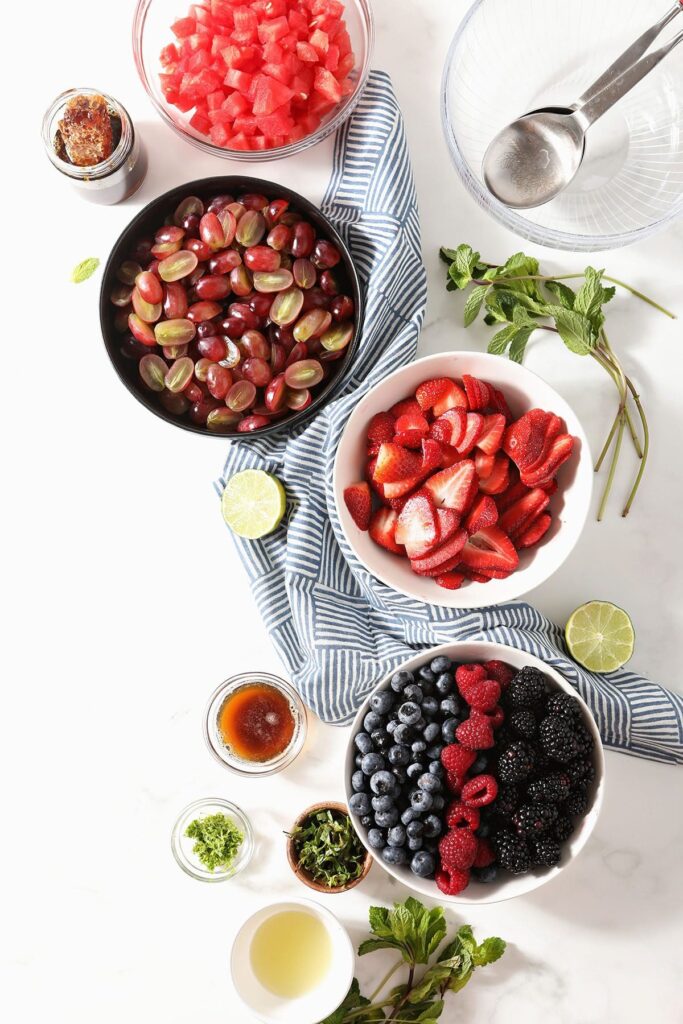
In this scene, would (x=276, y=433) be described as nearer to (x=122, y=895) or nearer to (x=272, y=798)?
(x=272, y=798)

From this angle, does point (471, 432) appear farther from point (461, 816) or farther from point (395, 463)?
point (461, 816)

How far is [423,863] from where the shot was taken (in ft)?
5.33

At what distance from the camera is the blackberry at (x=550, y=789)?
160 cm

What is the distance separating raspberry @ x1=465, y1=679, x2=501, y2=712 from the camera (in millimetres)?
1650

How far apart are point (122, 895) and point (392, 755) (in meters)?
0.83

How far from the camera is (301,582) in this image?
1.88 meters

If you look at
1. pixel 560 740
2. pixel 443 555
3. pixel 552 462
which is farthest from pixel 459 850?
pixel 552 462

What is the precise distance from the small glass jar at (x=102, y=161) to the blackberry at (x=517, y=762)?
144 centimetres

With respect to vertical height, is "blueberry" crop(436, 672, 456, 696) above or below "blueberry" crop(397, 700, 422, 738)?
above

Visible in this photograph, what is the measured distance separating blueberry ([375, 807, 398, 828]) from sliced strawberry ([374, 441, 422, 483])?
2.12 feet

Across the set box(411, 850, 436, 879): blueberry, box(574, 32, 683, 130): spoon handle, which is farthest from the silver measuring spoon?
box(411, 850, 436, 879): blueberry

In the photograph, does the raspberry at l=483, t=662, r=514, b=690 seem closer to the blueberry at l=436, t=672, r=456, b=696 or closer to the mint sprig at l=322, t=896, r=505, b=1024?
the blueberry at l=436, t=672, r=456, b=696

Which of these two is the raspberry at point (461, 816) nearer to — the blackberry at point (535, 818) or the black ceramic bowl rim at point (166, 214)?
the blackberry at point (535, 818)

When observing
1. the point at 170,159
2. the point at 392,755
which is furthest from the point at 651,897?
the point at 170,159
